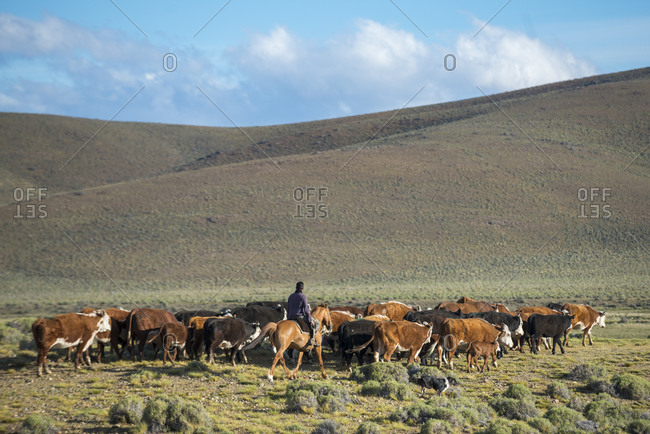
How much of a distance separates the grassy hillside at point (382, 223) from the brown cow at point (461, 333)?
25.1 meters

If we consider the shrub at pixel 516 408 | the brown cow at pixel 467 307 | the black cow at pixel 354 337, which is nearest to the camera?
the shrub at pixel 516 408

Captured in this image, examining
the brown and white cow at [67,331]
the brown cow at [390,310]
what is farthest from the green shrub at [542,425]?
the brown and white cow at [67,331]

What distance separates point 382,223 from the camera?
2522 inches

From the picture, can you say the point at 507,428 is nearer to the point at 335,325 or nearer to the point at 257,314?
the point at 335,325

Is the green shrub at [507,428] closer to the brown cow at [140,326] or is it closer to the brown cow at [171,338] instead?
the brown cow at [171,338]

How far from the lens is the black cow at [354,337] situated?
15.4m

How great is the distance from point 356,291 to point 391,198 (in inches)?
951

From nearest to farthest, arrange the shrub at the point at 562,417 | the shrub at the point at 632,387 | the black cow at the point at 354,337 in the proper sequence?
the shrub at the point at 562,417, the shrub at the point at 632,387, the black cow at the point at 354,337

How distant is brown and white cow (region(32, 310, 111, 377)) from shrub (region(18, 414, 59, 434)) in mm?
3501

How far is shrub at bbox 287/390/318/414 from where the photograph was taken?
11734mm

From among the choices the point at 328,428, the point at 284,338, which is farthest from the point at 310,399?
the point at 284,338

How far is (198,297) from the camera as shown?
152ft

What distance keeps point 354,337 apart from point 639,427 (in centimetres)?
642

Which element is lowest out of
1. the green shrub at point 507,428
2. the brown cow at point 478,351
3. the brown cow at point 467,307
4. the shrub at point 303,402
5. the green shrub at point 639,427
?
the green shrub at point 639,427
